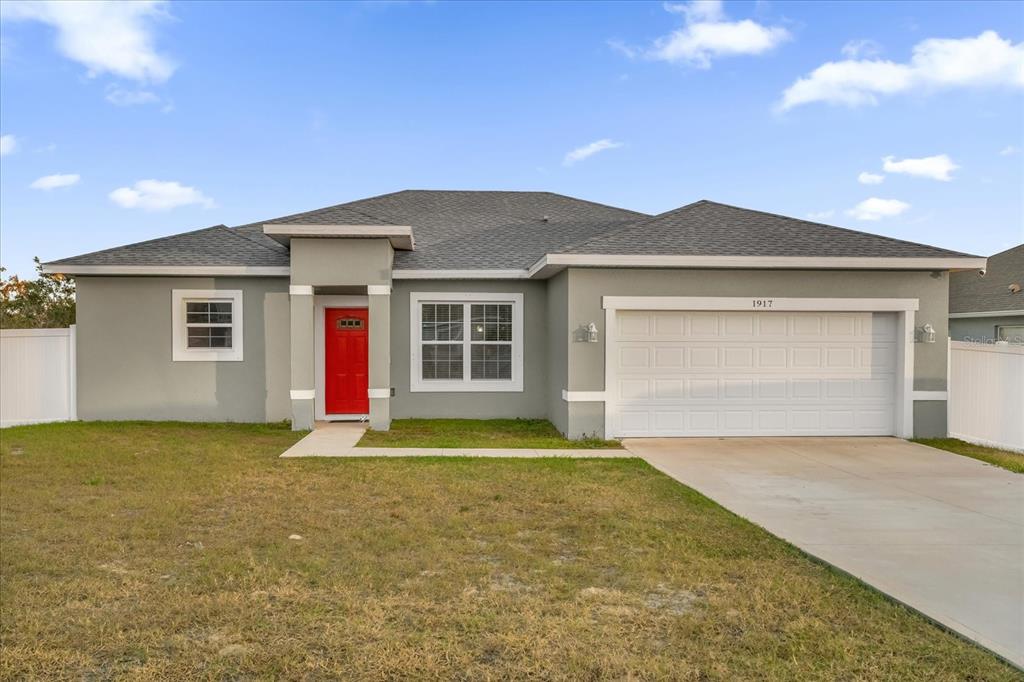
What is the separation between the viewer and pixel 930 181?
1318 cm

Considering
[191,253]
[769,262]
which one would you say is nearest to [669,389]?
[769,262]

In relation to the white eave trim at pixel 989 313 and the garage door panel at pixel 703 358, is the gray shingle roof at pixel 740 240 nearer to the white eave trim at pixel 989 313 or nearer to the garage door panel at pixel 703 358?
the garage door panel at pixel 703 358

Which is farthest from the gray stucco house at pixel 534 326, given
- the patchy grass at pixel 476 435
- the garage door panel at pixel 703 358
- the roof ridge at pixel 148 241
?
the patchy grass at pixel 476 435

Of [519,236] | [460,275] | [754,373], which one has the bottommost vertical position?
[754,373]

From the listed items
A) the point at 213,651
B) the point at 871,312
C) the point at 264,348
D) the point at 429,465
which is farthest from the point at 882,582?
the point at 264,348

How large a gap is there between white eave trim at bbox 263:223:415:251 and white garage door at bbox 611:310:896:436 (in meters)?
4.46

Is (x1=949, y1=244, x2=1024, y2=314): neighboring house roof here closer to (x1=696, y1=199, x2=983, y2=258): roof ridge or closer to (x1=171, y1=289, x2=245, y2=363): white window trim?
(x1=696, y1=199, x2=983, y2=258): roof ridge

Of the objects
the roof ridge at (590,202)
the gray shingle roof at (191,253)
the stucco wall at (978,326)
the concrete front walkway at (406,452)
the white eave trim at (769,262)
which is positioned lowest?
the concrete front walkway at (406,452)

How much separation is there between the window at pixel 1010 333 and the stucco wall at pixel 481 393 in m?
13.9

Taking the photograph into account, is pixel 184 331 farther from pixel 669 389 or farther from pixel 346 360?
pixel 669 389

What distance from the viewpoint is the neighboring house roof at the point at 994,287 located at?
57.7 ft

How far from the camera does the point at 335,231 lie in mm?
11094

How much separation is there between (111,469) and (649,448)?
771cm

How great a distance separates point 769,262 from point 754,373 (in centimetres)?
196
